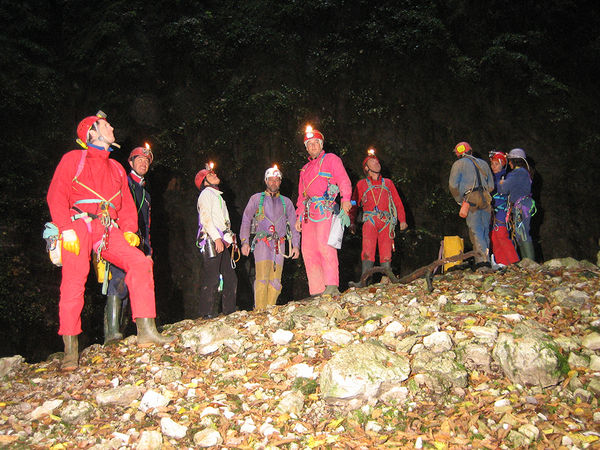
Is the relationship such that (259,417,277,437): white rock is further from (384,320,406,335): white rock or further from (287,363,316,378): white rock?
(384,320,406,335): white rock

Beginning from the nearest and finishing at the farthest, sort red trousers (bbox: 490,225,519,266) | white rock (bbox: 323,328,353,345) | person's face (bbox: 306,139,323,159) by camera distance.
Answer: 1. white rock (bbox: 323,328,353,345)
2. person's face (bbox: 306,139,323,159)
3. red trousers (bbox: 490,225,519,266)

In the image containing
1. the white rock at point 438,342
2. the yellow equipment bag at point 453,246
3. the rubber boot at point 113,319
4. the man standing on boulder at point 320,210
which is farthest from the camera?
the yellow equipment bag at point 453,246

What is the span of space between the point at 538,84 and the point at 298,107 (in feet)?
22.6

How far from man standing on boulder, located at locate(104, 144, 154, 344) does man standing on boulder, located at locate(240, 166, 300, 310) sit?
1.61 meters

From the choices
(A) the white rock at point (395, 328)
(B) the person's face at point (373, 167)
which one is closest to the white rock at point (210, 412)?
(A) the white rock at point (395, 328)

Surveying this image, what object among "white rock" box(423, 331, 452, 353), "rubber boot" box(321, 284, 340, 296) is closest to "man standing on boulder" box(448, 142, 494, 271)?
"rubber boot" box(321, 284, 340, 296)

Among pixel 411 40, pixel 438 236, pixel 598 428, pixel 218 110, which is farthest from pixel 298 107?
pixel 598 428

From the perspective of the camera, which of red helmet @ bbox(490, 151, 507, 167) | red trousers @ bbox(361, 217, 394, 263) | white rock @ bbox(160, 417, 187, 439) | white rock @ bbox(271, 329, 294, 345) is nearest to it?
white rock @ bbox(160, 417, 187, 439)

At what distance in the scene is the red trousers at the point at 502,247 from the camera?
7.75 m

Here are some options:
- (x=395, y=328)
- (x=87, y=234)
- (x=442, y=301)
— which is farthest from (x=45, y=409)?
(x=442, y=301)

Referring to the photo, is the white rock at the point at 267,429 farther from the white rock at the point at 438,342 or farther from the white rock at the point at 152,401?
the white rock at the point at 438,342

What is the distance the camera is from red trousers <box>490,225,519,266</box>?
775 centimetres

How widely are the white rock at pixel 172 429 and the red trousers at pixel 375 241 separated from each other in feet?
16.9

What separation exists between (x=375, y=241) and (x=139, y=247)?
4.15m
